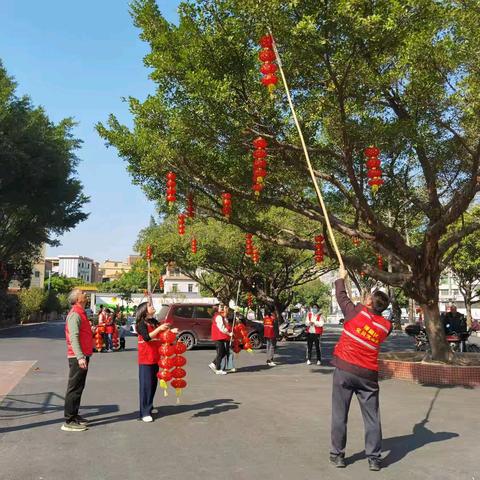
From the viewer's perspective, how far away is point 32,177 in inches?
1093

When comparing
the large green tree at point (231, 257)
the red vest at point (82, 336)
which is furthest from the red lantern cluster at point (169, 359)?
the large green tree at point (231, 257)

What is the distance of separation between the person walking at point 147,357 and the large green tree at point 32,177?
21.5m

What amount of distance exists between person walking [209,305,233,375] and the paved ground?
62.3 inches

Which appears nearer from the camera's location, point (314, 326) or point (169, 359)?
point (169, 359)

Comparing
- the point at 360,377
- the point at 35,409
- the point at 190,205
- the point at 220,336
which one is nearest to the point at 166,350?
the point at 35,409

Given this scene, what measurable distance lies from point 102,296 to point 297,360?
139 ft

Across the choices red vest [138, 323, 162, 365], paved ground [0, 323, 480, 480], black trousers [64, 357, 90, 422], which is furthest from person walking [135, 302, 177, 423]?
black trousers [64, 357, 90, 422]

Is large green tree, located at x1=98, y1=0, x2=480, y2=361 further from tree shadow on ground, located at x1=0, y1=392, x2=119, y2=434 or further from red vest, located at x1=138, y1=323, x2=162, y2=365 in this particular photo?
tree shadow on ground, located at x1=0, y1=392, x2=119, y2=434

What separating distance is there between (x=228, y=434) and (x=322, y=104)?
6476 millimetres

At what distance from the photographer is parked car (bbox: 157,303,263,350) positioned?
19844 millimetres

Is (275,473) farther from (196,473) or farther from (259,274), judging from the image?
(259,274)

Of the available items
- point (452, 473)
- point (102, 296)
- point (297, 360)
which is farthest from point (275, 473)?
point (102, 296)

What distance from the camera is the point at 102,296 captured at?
55.6 meters

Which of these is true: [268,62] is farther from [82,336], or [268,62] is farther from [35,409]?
[35,409]
